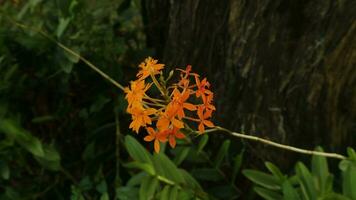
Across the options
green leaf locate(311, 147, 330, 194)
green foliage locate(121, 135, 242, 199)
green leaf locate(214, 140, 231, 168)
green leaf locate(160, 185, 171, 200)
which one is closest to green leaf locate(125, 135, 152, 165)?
green foliage locate(121, 135, 242, 199)

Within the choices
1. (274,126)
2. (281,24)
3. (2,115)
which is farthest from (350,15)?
(2,115)

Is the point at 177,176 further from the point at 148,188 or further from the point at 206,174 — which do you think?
the point at 206,174

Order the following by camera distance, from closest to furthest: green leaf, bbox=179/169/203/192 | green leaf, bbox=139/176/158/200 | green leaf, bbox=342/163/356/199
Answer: green leaf, bbox=342/163/356/199, green leaf, bbox=139/176/158/200, green leaf, bbox=179/169/203/192

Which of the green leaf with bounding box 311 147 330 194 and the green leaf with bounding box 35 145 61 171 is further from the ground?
the green leaf with bounding box 311 147 330 194

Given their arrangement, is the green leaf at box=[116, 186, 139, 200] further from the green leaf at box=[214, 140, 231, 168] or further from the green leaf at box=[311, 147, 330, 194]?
the green leaf at box=[311, 147, 330, 194]

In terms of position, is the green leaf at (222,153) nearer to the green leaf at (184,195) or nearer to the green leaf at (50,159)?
the green leaf at (184,195)

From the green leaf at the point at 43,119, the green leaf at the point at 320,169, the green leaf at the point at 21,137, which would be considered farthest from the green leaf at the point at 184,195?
the green leaf at the point at 43,119

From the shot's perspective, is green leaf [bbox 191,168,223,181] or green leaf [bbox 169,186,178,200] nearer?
green leaf [bbox 169,186,178,200]
